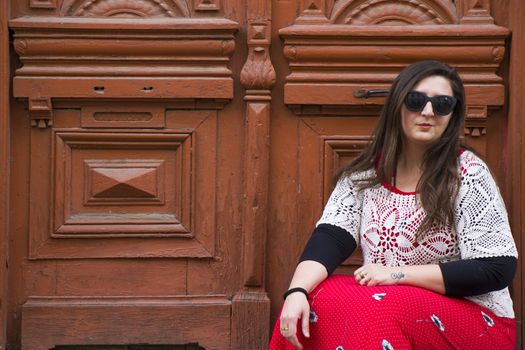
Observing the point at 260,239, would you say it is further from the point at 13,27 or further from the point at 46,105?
the point at 13,27

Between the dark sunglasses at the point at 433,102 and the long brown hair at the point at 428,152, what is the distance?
0.04m

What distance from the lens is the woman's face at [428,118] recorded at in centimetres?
333

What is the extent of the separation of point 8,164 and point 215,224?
2.79 ft

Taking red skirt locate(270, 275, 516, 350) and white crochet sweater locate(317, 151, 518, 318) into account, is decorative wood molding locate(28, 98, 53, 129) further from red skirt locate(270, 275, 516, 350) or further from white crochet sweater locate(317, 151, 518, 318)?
red skirt locate(270, 275, 516, 350)

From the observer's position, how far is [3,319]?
3.95 m

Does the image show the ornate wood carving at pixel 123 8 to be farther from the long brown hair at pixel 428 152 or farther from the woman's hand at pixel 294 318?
the woman's hand at pixel 294 318

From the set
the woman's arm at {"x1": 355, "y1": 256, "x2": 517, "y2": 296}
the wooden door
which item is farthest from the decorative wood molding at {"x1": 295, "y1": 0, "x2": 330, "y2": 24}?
the woman's arm at {"x1": 355, "y1": 256, "x2": 517, "y2": 296}

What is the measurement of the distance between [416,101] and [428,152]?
19 cm

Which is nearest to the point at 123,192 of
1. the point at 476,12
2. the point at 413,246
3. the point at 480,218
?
the point at 413,246

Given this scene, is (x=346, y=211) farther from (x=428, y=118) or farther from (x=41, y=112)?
(x=41, y=112)

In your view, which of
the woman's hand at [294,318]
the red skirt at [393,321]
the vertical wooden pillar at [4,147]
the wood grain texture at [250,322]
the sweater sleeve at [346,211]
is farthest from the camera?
the wood grain texture at [250,322]

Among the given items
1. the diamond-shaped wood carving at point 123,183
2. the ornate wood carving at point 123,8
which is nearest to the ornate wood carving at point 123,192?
the diamond-shaped wood carving at point 123,183

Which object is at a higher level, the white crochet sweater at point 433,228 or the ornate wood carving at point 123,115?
the ornate wood carving at point 123,115

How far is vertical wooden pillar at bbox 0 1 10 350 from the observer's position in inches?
153
